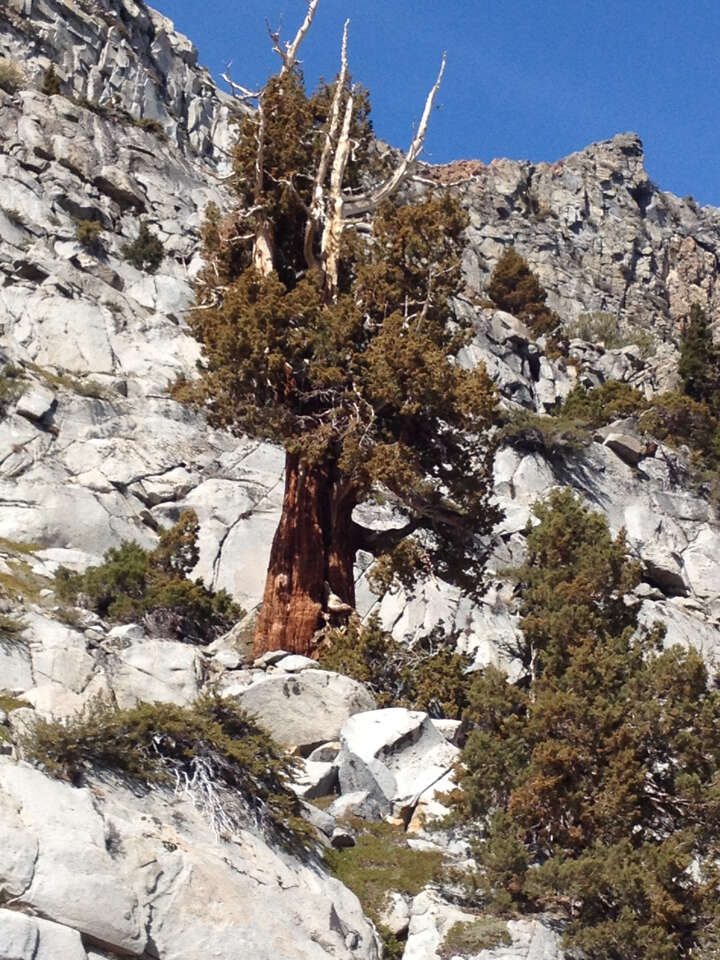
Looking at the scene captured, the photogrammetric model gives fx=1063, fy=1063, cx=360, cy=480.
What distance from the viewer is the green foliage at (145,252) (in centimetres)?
4219

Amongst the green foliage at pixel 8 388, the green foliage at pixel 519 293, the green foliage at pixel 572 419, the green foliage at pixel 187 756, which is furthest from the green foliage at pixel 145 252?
the green foliage at pixel 187 756

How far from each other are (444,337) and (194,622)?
6.82 metres

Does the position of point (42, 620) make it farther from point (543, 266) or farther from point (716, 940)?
point (543, 266)

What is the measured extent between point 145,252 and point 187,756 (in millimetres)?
36043

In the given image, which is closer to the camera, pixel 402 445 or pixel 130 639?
pixel 130 639

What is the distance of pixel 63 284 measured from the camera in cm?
3562

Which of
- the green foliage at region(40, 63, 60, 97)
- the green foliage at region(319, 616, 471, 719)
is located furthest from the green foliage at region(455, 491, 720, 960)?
the green foliage at region(40, 63, 60, 97)

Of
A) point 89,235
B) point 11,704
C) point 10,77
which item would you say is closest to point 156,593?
point 11,704

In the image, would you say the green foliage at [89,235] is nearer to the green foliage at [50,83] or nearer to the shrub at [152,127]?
the green foliage at [50,83]

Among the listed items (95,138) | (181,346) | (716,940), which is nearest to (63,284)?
(181,346)

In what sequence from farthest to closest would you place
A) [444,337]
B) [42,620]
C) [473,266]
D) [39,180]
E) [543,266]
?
1. [543,266]
2. [473,266]
3. [39,180]
4. [444,337]
5. [42,620]

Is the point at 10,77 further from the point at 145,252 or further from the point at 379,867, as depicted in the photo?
the point at 379,867

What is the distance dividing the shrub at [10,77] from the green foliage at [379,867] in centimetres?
4752

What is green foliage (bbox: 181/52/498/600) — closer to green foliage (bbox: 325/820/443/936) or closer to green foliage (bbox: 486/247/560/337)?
green foliage (bbox: 325/820/443/936)
